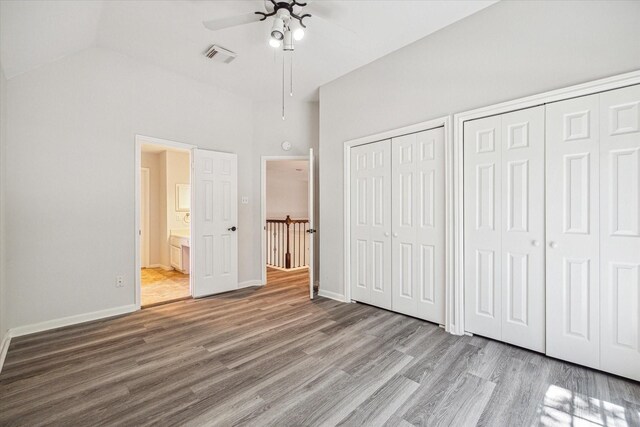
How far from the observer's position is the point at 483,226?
2.61 meters

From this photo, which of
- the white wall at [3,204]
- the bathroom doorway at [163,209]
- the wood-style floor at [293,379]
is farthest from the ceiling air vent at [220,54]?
the wood-style floor at [293,379]

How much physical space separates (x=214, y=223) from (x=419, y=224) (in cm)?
290

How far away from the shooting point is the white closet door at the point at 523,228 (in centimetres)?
231

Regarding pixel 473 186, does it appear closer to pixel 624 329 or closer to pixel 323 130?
pixel 624 329

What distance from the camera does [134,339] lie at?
266cm

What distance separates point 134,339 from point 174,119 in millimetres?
2737

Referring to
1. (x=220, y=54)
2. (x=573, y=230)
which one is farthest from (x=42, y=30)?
(x=573, y=230)

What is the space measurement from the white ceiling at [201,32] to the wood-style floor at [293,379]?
2.59 m

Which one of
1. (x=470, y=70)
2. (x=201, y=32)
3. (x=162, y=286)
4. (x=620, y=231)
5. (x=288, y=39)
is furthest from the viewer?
(x=162, y=286)

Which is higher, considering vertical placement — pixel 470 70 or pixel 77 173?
pixel 470 70

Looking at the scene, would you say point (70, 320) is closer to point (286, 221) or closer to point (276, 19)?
point (276, 19)

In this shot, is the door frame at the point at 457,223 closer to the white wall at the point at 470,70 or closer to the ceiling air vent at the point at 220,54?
the white wall at the point at 470,70

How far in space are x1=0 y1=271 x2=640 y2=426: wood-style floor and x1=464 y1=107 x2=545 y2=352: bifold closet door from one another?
24cm

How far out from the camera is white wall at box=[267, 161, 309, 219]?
27.8 ft
